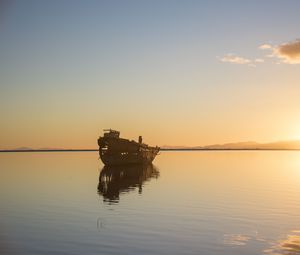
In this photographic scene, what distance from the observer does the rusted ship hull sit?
87875 mm

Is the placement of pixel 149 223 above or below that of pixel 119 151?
below

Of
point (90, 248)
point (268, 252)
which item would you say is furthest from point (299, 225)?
point (90, 248)

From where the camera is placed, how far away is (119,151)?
92562 mm

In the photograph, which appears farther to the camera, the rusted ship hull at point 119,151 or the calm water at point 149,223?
the rusted ship hull at point 119,151

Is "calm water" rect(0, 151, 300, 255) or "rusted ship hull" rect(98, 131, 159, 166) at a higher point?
"rusted ship hull" rect(98, 131, 159, 166)

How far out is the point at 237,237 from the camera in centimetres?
2264

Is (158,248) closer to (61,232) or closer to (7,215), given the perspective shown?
(61,232)

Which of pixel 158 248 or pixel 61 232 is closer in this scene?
pixel 158 248

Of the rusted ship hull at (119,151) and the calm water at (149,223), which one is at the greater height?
the rusted ship hull at (119,151)

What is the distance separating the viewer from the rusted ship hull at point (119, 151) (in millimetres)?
87875

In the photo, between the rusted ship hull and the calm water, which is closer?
the calm water

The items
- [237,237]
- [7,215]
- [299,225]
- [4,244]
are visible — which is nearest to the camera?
[4,244]

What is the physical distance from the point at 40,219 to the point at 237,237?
14533mm

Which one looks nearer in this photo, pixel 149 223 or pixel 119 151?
pixel 149 223
